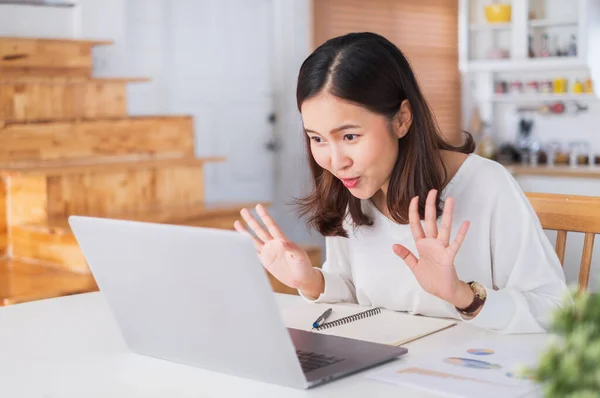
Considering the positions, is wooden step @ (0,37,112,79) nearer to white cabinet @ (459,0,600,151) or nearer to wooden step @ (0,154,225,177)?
wooden step @ (0,154,225,177)

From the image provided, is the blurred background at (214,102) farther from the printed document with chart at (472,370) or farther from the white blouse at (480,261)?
the printed document with chart at (472,370)

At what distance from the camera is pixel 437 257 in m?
1.37

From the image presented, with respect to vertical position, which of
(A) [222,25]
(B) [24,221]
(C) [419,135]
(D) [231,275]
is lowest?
(B) [24,221]

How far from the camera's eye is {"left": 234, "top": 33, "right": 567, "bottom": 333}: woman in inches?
62.4

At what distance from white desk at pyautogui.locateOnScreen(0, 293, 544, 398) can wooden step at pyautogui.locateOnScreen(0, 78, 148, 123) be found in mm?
2045

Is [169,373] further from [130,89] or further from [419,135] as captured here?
[130,89]

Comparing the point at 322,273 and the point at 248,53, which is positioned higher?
the point at 248,53

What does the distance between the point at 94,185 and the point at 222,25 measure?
1552mm

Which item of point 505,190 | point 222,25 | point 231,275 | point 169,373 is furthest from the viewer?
point 222,25

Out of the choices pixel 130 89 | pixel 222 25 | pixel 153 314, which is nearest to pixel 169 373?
pixel 153 314

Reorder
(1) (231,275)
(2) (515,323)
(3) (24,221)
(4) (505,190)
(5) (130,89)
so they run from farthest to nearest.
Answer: (5) (130,89) → (3) (24,221) → (4) (505,190) → (2) (515,323) → (1) (231,275)

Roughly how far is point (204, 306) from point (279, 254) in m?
0.43

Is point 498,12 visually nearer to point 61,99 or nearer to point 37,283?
point 61,99

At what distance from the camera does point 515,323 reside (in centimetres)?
144
